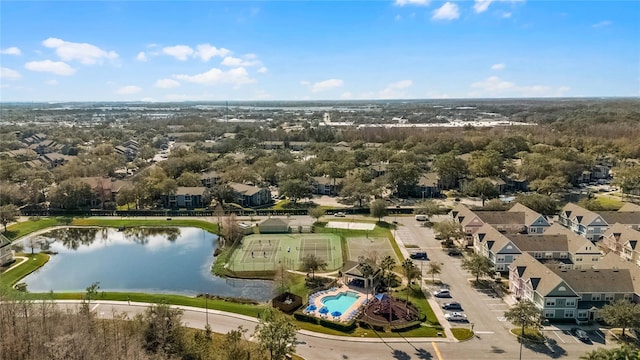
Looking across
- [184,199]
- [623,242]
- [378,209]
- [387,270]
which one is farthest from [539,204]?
[184,199]

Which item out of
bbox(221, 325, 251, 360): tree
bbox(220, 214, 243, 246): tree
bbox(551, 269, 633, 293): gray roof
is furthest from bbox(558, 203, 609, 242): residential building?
bbox(221, 325, 251, 360): tree

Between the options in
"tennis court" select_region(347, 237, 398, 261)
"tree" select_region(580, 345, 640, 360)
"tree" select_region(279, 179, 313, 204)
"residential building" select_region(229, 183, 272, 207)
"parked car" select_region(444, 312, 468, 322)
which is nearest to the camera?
"tree" select_region(580, 345, 640, 360)

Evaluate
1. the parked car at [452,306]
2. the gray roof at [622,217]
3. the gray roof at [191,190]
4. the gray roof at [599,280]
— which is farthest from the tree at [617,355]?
the gray roof at [191,190]

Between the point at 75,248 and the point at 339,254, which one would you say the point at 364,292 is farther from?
the point at 75,248

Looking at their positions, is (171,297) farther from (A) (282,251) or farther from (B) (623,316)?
(B) (623,316)

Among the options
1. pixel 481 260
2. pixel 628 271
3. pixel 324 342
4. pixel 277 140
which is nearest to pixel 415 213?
pixel 481 260

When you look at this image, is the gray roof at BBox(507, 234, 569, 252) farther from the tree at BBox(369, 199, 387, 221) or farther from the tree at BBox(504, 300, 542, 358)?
the tree at BBox(369, 199, 387, 221)
